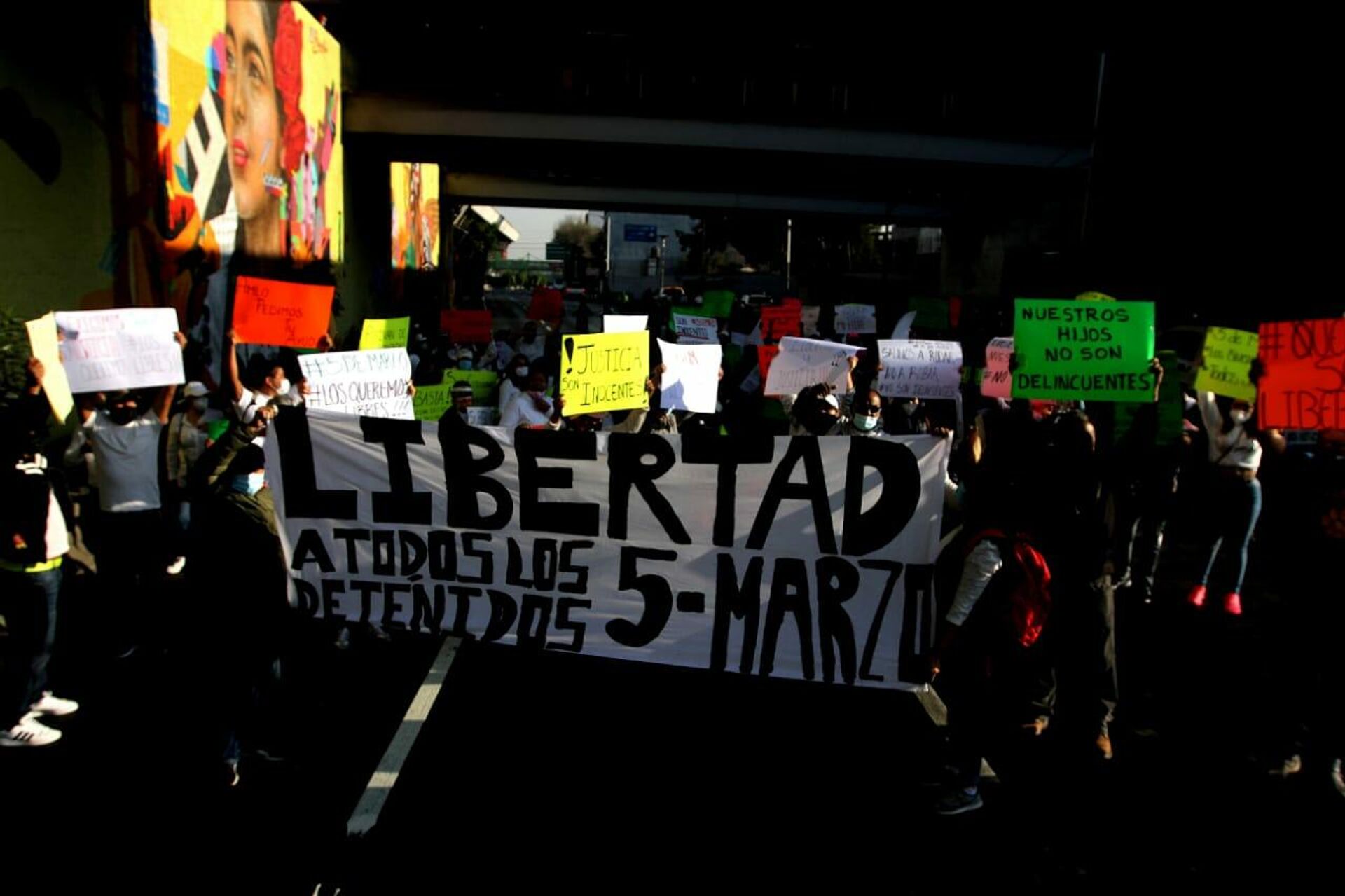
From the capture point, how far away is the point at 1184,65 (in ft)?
67.3

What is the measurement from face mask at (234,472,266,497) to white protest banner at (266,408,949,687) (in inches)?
2.6

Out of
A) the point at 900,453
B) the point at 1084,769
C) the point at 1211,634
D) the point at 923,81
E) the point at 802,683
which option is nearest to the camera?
the point at 900,453

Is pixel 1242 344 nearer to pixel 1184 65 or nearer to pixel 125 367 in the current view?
pixel 125 367

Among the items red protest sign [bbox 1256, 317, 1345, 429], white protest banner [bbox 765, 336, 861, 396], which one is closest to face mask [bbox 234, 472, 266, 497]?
white protest banner [bbox 765, 336, 861, 396]

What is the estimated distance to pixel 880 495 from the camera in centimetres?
500

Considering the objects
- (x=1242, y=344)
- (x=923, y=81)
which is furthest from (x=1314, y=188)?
(x=1242, y=344)

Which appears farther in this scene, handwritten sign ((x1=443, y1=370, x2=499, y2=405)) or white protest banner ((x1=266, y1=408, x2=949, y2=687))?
handwritten sign ((x1=443, y1=370, x2=499, y2=405))

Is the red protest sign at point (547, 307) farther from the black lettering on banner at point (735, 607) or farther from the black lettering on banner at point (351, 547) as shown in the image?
the black lettering on banner at point (735, 607)

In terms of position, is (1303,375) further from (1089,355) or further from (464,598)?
(464,598)

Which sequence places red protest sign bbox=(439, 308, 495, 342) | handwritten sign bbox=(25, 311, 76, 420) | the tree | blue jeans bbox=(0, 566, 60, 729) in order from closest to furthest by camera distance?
blue jeans bbox=(0, 566, 60, 729), handwritten sign bbox=(25, 311, 76, 420), red protest sign bbox=(439, 308, 495, 342), the tree

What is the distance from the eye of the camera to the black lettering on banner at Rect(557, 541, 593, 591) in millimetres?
5172

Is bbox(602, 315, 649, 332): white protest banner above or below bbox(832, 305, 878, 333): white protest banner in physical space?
below

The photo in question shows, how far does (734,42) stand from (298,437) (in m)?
18.7

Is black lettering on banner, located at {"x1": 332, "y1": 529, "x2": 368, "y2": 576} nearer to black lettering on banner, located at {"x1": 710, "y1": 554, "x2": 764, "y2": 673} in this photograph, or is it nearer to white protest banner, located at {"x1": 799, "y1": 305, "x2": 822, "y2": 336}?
black lettering on banner, located at {"x1": 710, "y1": 554, "x2": 764, "y2": 673}
